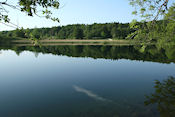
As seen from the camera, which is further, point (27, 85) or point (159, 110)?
point (27, 85)

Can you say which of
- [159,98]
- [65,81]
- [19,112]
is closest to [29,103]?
[19,112]

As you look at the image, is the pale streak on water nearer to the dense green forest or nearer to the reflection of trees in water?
the reflection of trees in water

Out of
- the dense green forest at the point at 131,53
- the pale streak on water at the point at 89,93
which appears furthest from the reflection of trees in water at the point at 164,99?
the dense green forest at the point at 131,53

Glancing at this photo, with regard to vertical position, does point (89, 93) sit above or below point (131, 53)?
below

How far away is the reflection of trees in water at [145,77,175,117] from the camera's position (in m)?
9.14

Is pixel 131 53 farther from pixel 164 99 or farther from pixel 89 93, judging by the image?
pixel 89 93

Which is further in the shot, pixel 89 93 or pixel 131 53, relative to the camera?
pixel 131 53

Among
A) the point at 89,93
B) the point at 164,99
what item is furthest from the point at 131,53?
the point at 89,93

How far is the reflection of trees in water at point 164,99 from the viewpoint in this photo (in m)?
9.14

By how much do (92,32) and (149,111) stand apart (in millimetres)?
137218

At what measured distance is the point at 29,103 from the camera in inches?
422

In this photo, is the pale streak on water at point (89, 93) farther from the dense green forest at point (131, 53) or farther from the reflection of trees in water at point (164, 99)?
the dense green forest at point (131, 53)

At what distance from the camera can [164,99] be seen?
11000 mm

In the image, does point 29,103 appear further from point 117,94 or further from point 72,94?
point 117,94
